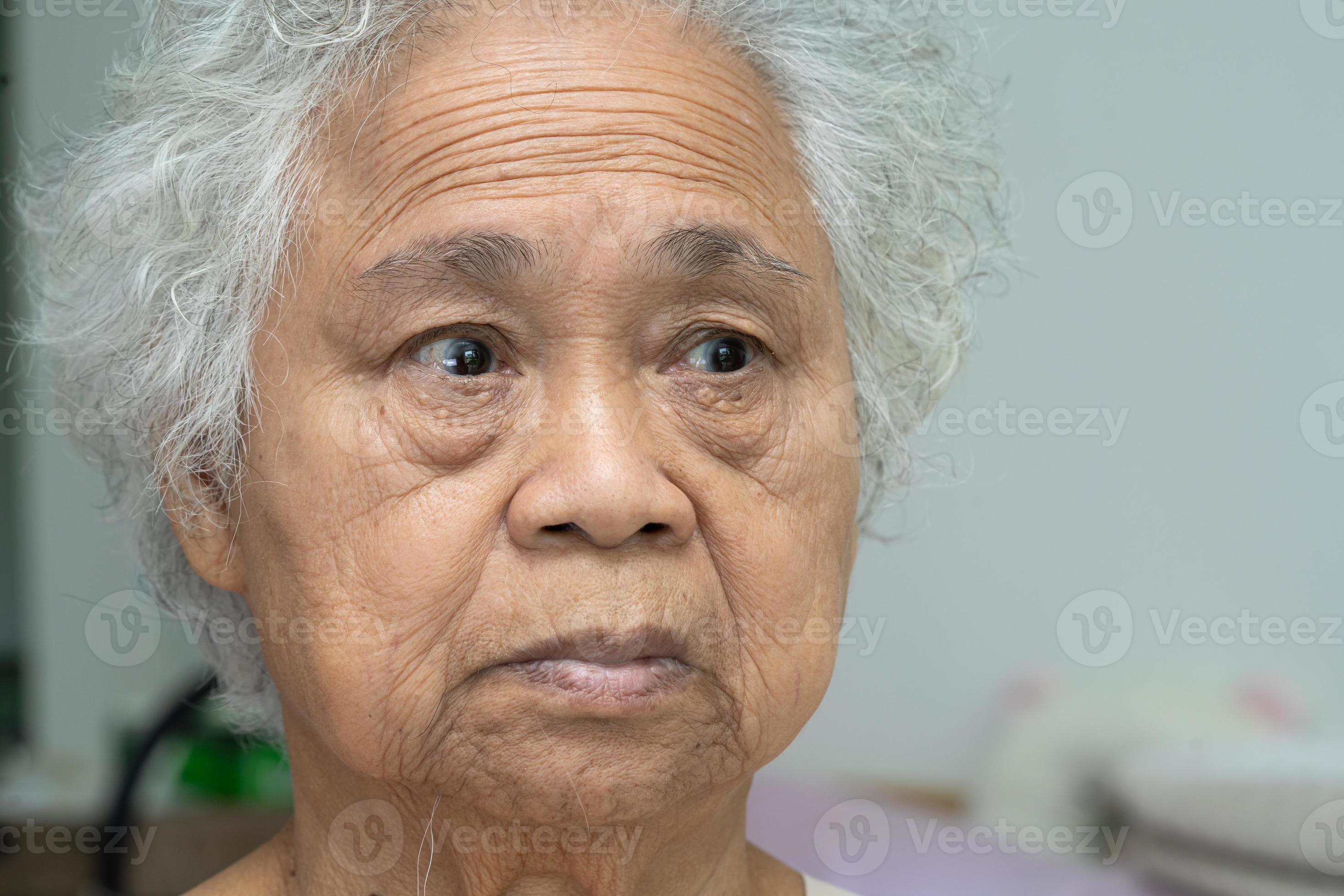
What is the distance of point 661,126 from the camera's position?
1199mm

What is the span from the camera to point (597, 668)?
42.6 inches

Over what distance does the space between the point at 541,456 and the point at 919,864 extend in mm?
1937

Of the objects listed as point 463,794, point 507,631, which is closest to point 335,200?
point 507,631

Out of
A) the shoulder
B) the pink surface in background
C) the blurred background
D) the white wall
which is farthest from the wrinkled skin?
the white wall

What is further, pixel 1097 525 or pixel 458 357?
Answer: pixel 1097 525

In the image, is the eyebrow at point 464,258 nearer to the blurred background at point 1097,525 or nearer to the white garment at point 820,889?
the white garment at point 820,889

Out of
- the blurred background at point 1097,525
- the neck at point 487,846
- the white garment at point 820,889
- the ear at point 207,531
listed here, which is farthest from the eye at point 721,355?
the blurred background at point 1097,525

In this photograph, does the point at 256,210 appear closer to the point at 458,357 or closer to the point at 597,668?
the point at 458,357

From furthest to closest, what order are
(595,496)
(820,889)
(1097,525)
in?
(1097,525) < (820,889) < (595,496)

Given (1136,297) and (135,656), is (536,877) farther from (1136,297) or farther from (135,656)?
(135,656)

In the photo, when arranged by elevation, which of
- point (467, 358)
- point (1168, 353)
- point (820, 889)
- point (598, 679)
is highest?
point (1168, 353)

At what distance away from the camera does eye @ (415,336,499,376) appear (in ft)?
3.81

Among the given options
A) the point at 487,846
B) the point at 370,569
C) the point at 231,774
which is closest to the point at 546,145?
the point at 370,569

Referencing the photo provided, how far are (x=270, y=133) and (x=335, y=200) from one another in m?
0.11
